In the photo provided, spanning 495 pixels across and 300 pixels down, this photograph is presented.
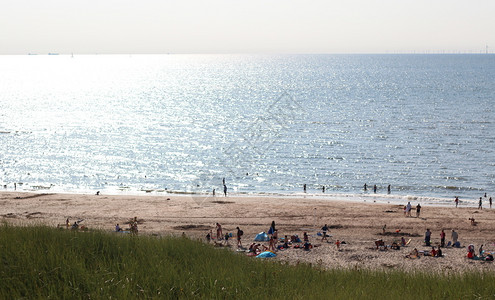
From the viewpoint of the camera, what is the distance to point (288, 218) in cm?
3875

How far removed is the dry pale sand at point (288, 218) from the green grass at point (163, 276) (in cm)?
1051

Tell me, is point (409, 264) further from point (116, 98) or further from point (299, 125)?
point (116, 98)

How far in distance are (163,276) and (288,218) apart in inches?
1009

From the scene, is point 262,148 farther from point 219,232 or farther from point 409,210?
point 219,232

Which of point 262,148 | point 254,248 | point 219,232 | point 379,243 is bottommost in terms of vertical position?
point 379,243

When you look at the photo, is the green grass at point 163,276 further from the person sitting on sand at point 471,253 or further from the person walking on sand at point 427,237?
the person walking on sand at point 427,237

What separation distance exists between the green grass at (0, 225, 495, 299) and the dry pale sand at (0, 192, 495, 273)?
34.5 feet

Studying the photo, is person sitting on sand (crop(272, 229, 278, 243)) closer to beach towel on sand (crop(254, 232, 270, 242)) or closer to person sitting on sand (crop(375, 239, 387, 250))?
beach towel on sand (crop(254, 232, 270, 242))

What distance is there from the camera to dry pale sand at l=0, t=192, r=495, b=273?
94.5ft

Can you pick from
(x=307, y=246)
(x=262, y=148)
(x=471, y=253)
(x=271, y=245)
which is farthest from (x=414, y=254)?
(x=262, y=148)

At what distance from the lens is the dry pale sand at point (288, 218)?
2881 centimetres

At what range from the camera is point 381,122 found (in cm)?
9388

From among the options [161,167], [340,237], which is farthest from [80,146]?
[340,237]

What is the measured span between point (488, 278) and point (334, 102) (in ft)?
383
